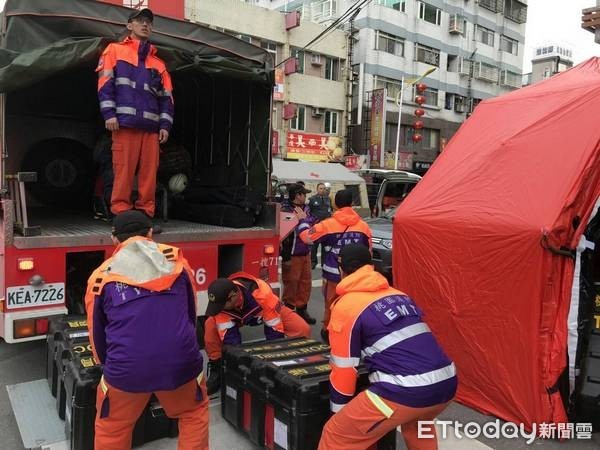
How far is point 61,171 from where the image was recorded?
632cm

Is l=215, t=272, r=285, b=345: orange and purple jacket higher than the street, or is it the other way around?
l=215, t=272, r=285, b=345: orange and purple jacket

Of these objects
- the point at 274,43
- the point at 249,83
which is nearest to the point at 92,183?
the point at 249,83

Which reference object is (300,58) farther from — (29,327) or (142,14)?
(29,327)

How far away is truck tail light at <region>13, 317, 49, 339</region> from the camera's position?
3.88 m

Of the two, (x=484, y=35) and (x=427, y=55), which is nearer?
(x=427, y=55)

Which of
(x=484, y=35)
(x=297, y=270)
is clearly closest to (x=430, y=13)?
(x=484, y=35)

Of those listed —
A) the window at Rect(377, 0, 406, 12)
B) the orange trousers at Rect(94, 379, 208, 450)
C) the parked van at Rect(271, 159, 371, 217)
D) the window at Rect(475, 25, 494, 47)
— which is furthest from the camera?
the window at Rect(475, 25, 494, 47)

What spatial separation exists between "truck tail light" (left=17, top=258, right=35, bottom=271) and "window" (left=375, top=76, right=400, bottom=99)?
88.5ft

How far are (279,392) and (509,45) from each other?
135 ft

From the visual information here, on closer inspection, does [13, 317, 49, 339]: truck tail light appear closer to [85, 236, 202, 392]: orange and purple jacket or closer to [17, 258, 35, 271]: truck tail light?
[17, 258, 35, 271]: truck tail light

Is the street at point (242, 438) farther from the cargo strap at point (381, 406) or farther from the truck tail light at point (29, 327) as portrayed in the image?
the cargo strap at point (381, 406)

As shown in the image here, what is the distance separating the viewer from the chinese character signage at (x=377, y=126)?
90.9 feet

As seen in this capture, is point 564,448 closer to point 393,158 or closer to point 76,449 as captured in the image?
point 76,449

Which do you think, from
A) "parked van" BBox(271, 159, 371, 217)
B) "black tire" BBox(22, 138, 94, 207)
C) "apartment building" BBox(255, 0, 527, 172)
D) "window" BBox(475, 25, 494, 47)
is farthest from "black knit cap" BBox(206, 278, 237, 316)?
"window" BBox(475, 25, 494, 47)
